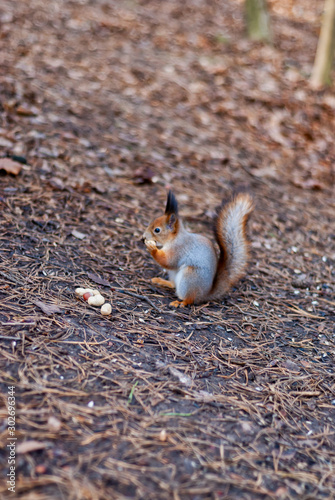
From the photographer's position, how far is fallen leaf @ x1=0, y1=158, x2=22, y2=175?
3449 mm

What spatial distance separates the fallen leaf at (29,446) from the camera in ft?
5.19

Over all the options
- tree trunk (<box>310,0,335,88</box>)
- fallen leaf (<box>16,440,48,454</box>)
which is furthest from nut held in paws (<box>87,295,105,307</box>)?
tree trunk (<box>310,0,335,88</box>)

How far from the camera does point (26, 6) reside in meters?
6.28

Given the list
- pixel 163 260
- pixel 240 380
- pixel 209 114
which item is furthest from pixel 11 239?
pixel 209 114

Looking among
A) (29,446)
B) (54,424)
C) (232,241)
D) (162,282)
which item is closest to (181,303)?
(162,282)

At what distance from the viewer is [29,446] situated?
5.24 feet

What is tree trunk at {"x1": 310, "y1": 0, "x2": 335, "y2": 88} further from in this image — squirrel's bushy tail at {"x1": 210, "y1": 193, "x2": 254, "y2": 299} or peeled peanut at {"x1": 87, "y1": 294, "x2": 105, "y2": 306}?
peeled peanut at {"x1": 87, "y1": 294, "x2": 105, "y2": 306}

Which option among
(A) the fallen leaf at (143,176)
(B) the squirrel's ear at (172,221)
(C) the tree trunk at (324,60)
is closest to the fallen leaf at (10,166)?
(A) the fallen leaf at (143,176)

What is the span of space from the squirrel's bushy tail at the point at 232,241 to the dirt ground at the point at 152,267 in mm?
154

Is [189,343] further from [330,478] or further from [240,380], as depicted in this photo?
[330,478]

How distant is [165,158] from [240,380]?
2.81 m

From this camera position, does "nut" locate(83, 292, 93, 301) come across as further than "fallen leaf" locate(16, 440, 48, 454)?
Yes

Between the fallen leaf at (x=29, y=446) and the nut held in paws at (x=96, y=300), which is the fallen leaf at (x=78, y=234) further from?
the fallen leaf at (x=29, y=446)

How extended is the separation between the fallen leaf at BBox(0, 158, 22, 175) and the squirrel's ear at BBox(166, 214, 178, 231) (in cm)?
132
